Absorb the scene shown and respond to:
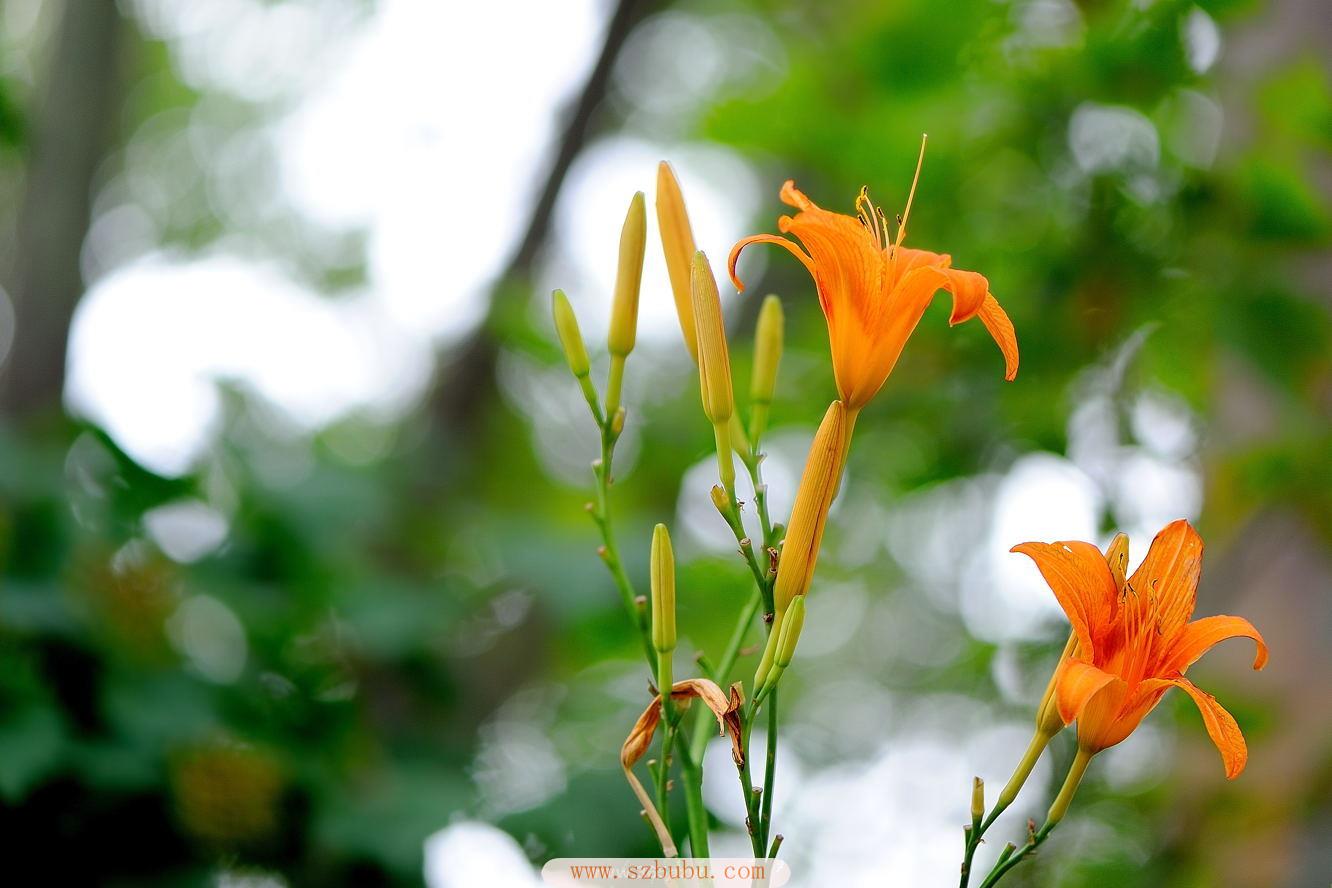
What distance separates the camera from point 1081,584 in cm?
62

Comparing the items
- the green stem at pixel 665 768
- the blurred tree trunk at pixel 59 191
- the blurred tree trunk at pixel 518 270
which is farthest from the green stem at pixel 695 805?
the blurred tree trunk at pixel 518 270

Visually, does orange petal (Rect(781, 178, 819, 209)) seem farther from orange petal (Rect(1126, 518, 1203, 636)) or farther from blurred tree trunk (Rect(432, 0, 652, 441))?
blurred tree trunk (Rect(432, 0, 652, 441))

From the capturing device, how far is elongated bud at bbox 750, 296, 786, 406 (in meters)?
0.86

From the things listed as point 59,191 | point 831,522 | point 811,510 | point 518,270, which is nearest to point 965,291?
point 811,510

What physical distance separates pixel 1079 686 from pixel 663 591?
0.91 ft

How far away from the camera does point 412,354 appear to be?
16.7 feet

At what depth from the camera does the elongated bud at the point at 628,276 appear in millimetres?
860

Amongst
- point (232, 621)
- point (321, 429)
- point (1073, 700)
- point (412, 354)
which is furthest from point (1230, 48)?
point (412, 354)

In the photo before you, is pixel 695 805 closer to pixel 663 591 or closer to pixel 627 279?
pixel 663 591

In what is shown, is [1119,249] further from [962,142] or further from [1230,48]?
[1230,48]

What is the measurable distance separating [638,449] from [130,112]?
285 centimetres

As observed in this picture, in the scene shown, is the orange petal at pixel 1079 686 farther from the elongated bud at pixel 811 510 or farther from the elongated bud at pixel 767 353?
the elongated bud at pixel 767 353

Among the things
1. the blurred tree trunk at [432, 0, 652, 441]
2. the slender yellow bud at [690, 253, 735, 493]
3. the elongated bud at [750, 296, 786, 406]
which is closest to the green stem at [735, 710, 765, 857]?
the slender yellow bud at [690, 253, 735, 493]

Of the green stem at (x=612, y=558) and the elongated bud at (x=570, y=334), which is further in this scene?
the elongated bud at (x=570, y=334)
